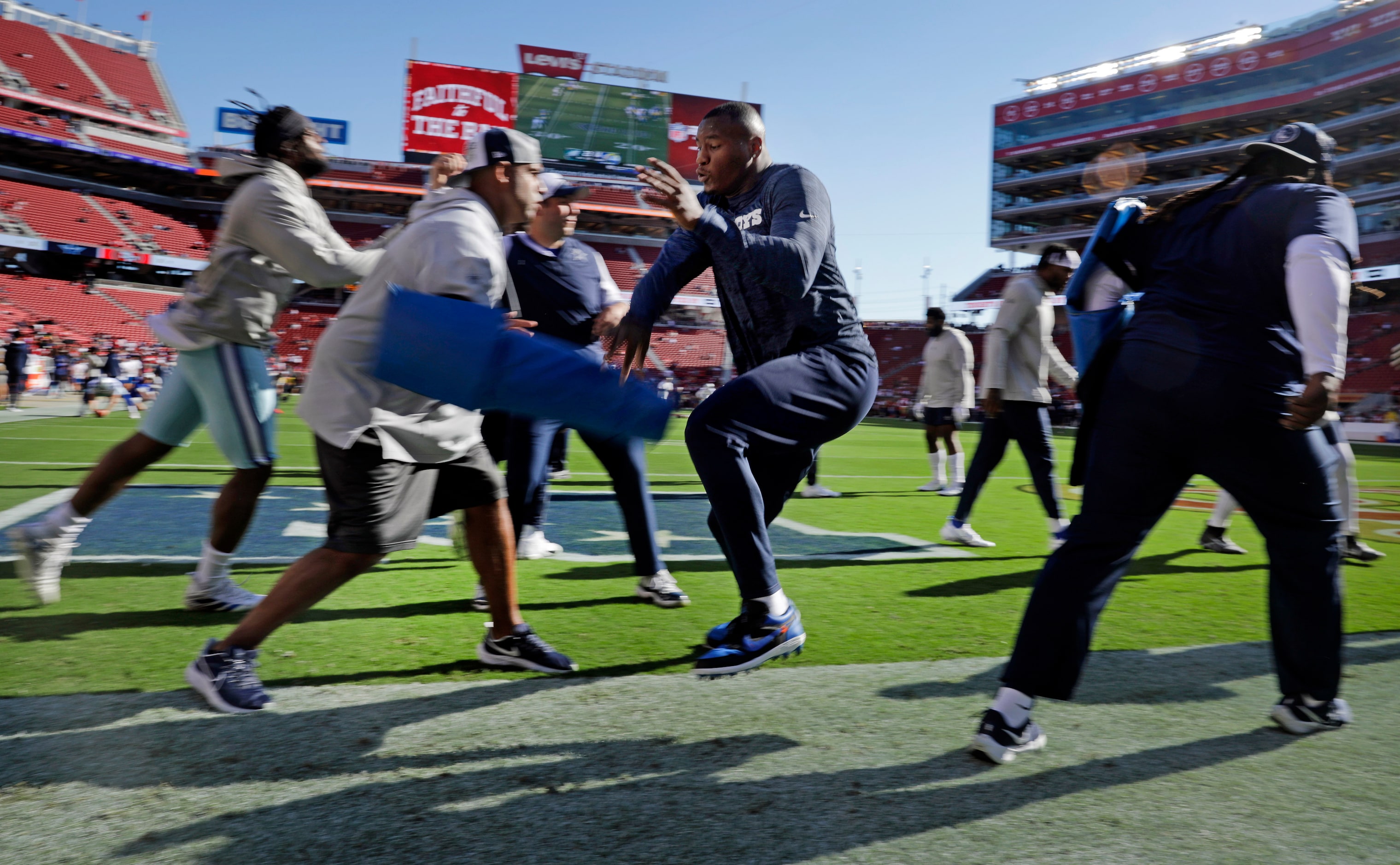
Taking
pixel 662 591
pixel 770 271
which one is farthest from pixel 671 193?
pixel 662 591

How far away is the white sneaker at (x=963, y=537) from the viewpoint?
6305mm

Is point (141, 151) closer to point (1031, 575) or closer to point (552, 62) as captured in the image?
point (552, 62)

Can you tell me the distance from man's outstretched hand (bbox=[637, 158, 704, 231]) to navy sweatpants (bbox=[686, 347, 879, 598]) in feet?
1.92

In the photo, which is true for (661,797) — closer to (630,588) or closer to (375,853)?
(375,853)

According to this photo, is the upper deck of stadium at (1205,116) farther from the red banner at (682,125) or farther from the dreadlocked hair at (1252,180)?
the dreadlocked hair at (1252,180)

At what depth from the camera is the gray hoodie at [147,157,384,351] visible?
327 centimetres

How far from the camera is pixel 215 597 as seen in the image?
3.76 metres

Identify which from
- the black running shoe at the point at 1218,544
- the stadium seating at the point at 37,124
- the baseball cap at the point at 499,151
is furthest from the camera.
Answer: the stadium seating at the point at 37,124

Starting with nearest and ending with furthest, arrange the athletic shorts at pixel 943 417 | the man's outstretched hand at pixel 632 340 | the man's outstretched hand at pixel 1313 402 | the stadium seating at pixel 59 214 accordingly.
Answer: the man's outstretched hand at pixel 1313 402
the man's outstretched hand at pixel 632 340
the athletic shorts at pixel 943 417
the stadium seating at pixel 59 214

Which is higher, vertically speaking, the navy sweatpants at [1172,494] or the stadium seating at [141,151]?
the stadium seating at [141,151]

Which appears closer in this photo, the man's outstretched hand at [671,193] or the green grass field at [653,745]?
the green grass field at [653,745]

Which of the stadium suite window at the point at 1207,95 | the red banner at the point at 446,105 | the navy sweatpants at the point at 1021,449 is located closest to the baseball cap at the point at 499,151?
the navy sweatpants at the point at 1021,449

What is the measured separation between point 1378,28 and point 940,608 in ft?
225

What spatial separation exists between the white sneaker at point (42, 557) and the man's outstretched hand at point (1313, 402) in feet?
14.5
